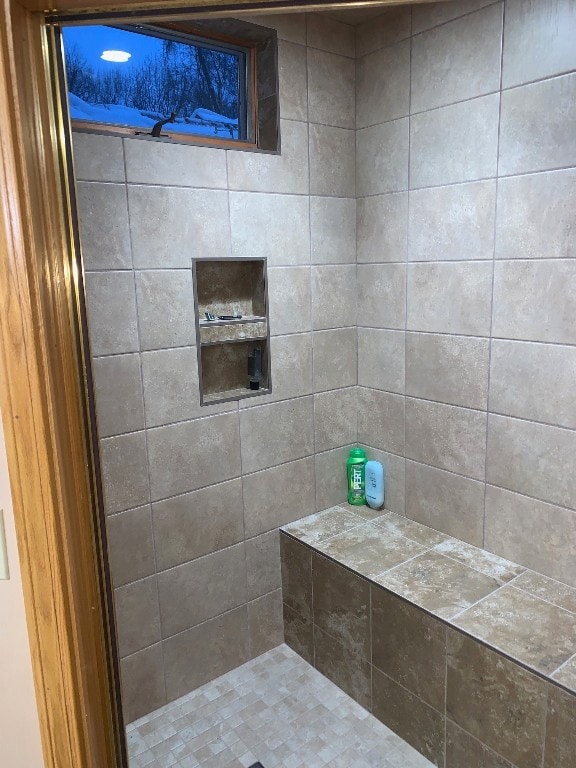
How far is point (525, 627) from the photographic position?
1707 millimetres

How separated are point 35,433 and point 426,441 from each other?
177 cm

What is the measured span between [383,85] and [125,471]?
176cm

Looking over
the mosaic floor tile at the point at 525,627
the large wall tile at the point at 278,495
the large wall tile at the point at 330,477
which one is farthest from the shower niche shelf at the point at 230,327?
the mosaic floor tile at the point at 525,627

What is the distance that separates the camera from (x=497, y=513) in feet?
6.85

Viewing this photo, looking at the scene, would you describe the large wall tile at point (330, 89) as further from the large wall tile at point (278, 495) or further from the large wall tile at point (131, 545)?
the large wall tile at point (131, 545)

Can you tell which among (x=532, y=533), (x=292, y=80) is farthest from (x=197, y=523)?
(x=292, y=80)

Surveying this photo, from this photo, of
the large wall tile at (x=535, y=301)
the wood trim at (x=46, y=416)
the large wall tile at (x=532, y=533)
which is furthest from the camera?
the large wall tile at (x=532, y=533)

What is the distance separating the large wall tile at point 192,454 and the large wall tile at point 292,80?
1180 millimetres

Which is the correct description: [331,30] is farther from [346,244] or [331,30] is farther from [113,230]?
[113,230]

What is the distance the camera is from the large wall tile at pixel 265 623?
2.36 meters

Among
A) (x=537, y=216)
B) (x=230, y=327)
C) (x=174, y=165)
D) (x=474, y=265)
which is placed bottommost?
(x=230, y=327)

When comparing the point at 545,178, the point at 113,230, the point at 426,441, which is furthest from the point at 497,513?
the point at 113,230

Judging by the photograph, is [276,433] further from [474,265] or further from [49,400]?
[49,400]

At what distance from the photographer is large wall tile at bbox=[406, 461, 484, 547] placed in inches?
85.1
